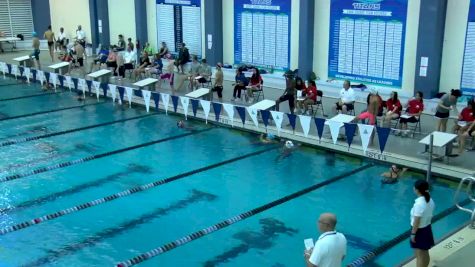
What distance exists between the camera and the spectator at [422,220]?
5461mm

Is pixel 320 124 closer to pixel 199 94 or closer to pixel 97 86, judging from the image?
pixel 199 94

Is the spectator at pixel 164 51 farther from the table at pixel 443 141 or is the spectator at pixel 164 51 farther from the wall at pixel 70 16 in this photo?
the table at pixel 443 141

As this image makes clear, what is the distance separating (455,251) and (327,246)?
2974 mm

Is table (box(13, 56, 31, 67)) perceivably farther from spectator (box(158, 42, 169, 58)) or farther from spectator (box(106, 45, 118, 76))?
spectator (box(158, 42, 169, 58))

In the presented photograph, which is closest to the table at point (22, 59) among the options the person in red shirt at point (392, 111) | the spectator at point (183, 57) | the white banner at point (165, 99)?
the spectator at point (183, 57)

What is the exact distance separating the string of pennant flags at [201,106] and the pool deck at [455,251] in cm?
318

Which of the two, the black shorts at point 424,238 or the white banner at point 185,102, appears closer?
the black shorts at point 424,238

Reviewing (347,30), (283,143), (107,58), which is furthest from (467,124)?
(107,58)

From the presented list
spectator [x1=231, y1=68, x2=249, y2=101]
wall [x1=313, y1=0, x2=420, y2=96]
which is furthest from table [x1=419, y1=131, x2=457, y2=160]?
spectator [x1=231, y1=68, x2=249, y2=101]

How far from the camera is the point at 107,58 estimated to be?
62.1ft

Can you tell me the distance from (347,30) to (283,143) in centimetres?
503

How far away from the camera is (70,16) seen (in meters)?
25.3

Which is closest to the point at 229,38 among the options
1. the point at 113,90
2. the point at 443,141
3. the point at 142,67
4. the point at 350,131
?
the point at 142,67

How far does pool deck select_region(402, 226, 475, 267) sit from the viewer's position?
6.22m
